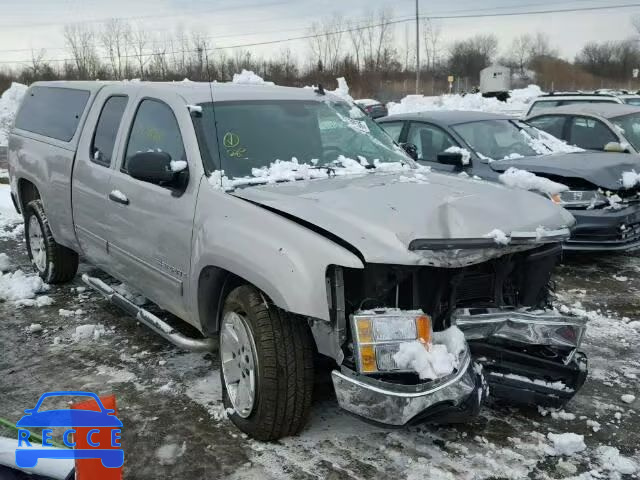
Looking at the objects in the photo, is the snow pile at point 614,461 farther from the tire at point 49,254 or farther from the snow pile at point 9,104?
the snow pile at point 9,104

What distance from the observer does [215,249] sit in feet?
10.9

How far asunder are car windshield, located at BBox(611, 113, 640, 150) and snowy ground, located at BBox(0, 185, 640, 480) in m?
4.30

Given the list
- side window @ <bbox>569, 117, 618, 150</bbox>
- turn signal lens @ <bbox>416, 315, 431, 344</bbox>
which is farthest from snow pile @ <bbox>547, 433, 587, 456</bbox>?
side window @ <bbox>569, 117, 618, 150</bbox>

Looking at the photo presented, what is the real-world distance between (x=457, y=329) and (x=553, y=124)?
6932 mm

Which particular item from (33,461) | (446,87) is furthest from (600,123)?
(446,87)

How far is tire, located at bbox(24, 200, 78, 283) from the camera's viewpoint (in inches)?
231

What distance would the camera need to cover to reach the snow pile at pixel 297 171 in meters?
3.61

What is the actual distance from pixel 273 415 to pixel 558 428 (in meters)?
1.59

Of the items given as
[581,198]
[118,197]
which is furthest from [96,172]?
[581,198]

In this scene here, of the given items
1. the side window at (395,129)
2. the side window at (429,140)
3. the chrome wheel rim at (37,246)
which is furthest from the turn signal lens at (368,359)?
the side window at (395,129)

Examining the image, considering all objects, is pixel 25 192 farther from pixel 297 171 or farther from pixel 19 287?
pixel 297 171

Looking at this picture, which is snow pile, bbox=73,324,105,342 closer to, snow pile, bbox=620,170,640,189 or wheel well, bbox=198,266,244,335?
wheel well, bbox=198,266,244,335

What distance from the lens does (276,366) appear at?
3.04 meters

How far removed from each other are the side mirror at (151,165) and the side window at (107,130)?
105 centimetres
